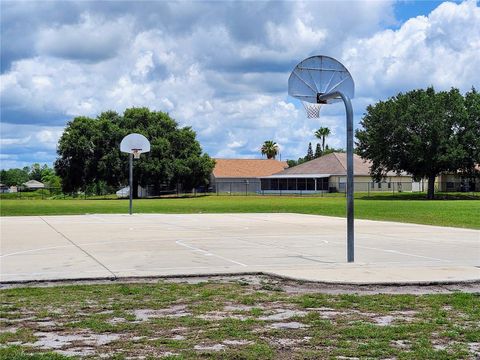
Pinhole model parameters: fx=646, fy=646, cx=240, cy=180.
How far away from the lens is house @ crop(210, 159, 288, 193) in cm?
8906

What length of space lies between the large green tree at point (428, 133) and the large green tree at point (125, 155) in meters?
21.4

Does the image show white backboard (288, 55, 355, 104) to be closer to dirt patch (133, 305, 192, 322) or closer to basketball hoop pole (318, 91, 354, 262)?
basketball hoop pole (318, 91, 354, 262)

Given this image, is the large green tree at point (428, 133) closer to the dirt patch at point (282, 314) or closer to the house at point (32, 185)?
the dirt patch at point (282, 314)

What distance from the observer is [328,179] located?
79.2 m

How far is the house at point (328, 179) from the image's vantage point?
78.2 m

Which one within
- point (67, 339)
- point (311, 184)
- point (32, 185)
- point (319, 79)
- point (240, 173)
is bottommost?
point (67, 339)

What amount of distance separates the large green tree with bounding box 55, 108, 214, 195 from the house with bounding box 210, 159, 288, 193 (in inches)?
460

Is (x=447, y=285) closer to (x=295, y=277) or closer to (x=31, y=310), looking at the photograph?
(x=295, y=277)

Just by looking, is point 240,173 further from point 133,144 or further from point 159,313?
point 159,313

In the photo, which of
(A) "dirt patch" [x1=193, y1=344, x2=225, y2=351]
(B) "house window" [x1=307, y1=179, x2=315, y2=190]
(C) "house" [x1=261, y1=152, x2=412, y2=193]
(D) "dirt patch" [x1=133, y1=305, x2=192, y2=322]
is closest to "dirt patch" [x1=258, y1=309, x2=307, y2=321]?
(D) "dirt patch" [x1=133, y1=305, x2=192, y2=322]

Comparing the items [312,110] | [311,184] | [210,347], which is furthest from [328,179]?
[210,347]

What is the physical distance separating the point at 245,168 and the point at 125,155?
2669 cm

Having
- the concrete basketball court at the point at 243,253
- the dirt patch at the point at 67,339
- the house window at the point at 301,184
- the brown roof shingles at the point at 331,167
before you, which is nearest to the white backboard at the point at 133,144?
the concrete basketball court at the point at 243,253

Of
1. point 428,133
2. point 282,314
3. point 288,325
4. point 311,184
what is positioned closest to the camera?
point 288,325
